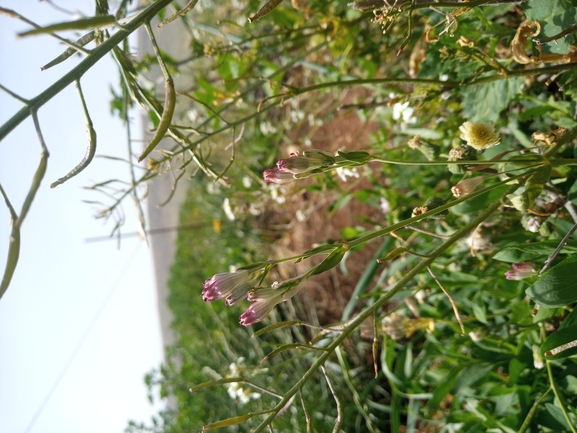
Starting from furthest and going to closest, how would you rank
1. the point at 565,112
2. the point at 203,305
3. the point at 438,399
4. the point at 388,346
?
1. the point at 203,305
2. the point at 388,346
3. the point at 438,399
4. the point at 565,112

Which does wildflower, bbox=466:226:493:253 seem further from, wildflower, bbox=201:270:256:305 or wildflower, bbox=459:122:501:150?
wildflower, bbox=201:270:256:305

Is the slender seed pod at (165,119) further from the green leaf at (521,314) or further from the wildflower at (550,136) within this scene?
the green leaf at (521,314)

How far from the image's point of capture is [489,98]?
1.86ft

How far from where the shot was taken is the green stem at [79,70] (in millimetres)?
284

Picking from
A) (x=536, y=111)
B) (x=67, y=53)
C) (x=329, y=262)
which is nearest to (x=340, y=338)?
(x=329, y=262)

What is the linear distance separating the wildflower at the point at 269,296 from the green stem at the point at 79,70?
0.64ft

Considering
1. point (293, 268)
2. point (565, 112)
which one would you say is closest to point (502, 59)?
point (565, 112)

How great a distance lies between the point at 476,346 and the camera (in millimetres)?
756

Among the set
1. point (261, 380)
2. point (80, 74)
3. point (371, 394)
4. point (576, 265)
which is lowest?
point (371, 394)

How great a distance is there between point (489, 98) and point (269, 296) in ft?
1.25

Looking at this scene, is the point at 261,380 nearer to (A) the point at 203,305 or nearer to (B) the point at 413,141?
(A) the point at 203,305

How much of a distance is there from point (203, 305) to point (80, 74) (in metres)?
2.05

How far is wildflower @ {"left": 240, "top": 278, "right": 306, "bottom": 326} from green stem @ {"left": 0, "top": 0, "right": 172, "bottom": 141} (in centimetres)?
Answer: 20

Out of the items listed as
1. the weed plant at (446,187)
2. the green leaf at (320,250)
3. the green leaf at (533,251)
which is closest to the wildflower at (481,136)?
the weed plant at (446,187)
